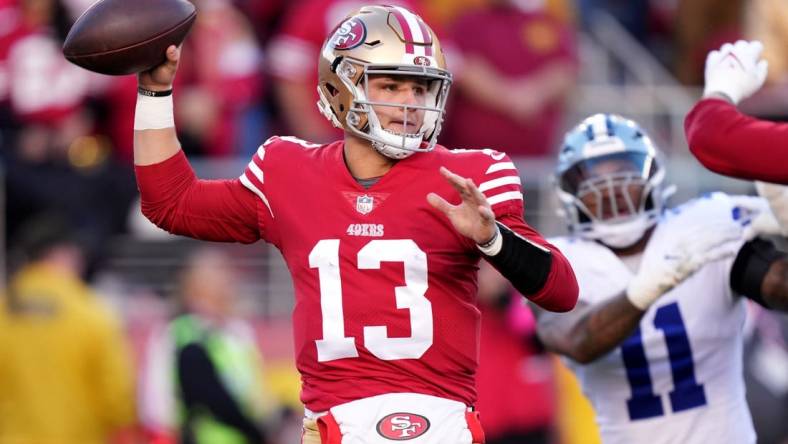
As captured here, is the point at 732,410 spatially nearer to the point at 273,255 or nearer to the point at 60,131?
the point at 273,255

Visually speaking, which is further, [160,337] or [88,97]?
[88,97]

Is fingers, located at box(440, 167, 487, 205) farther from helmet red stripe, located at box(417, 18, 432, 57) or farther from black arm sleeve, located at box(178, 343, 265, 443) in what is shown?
black arm sleeve, located at box(178, 343, 265, 443)

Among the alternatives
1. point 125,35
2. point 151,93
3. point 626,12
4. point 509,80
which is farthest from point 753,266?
point 626,12

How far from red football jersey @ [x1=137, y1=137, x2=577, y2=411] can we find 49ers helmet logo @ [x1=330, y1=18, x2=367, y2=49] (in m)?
0.32

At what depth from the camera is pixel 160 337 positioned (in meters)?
8.09

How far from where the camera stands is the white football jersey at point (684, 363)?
496 centimetres

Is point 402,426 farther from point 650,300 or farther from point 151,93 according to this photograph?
point 151,93

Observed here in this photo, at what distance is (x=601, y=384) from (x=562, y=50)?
13.7 ft

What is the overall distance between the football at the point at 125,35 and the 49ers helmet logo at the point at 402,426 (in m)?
1.19

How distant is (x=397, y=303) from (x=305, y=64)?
4681mm

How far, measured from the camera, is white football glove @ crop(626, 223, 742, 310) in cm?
468

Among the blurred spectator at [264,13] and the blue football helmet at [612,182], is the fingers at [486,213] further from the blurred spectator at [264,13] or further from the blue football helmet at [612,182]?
the blurred spectator at [264,13]

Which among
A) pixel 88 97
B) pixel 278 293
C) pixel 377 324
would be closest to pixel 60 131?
pixel 88 97

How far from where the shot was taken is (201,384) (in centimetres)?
750
